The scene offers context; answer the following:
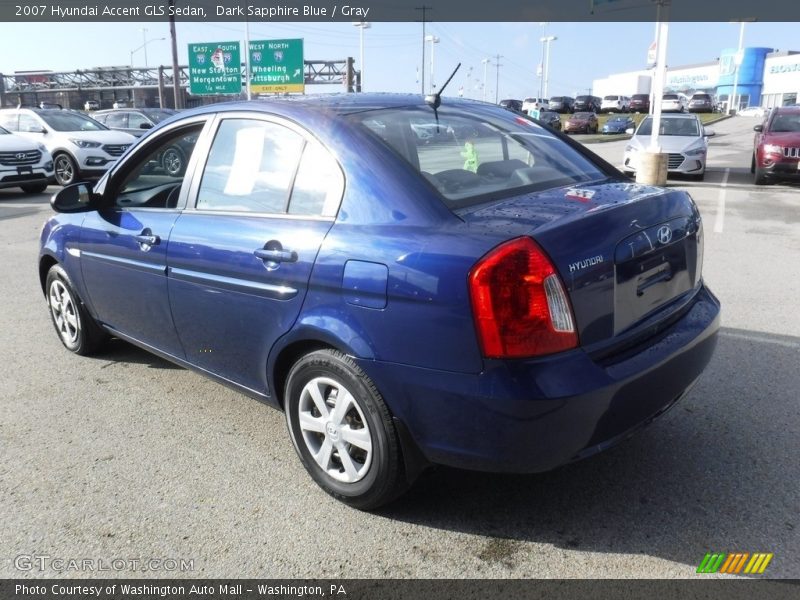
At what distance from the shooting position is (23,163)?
14320 mm

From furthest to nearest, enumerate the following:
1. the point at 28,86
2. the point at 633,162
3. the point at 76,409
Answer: the point at 28,86 < the point at 633,162 < the point at 76,409

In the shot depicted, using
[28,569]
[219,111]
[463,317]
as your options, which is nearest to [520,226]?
[463,317]

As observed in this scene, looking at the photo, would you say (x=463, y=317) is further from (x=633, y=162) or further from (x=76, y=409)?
(x=633, y=162)

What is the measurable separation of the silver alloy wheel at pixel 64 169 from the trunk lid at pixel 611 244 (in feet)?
49.5

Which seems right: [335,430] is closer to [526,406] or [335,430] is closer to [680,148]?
[526,406]

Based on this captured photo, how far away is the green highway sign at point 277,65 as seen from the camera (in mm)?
36219

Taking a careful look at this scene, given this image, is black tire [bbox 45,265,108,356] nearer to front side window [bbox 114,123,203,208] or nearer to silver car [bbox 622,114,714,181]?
front side window [bbox 114,123,203,208]

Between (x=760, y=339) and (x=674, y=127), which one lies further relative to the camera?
(x=674, y=127)

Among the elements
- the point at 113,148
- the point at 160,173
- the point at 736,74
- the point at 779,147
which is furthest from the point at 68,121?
the point at 736,74

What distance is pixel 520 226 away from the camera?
8.17 feet

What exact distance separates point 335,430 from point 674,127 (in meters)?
15.8

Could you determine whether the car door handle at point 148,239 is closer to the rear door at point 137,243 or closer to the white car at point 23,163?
the rear door at point 137,243

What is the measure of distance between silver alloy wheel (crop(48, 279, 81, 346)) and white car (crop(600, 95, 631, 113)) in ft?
198

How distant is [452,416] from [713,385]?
7.70 feet
